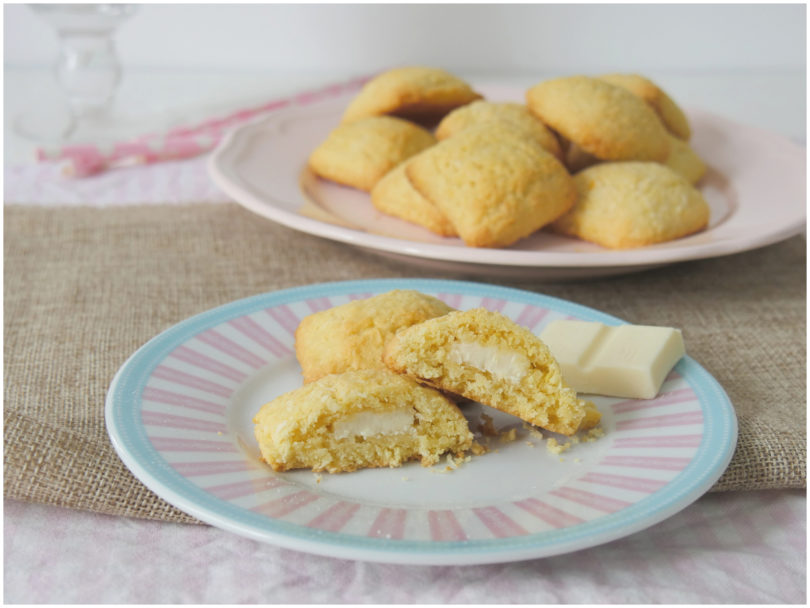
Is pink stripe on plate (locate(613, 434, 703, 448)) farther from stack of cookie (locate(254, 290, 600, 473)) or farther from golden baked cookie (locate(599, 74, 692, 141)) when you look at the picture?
golden baked cookie (locate(599, 74, 692, 141))

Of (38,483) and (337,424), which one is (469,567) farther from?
(38,483)

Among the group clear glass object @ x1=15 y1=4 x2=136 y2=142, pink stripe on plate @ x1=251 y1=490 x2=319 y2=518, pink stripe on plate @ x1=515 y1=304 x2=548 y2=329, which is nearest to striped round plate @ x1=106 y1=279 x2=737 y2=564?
pink stripe on plate @ x1=251 y1=490 x2=319 y2=518

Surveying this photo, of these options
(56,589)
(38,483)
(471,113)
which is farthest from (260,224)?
(56,589)

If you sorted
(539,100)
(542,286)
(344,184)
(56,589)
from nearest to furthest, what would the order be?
(56,589)
(542,286)
(539,100)
(344,184)

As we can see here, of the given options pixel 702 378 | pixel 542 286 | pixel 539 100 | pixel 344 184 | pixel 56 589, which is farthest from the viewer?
pixel 344 184

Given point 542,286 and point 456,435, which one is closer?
point 456,435

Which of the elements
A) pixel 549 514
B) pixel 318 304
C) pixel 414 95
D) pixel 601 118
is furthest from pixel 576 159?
pixel 549 514
